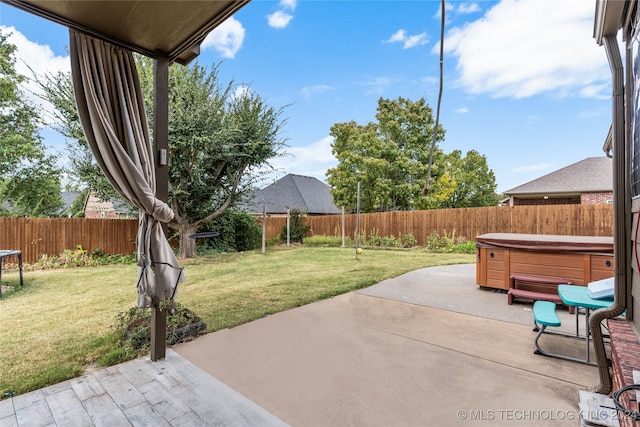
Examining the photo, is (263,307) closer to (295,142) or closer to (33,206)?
(295,142)

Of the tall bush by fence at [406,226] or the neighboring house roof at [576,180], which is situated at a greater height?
the neighboring house roof at [576,180]

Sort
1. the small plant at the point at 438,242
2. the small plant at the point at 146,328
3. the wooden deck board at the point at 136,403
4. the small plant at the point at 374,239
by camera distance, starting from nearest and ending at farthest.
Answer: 1. the wooden deck board at the point at 136,403
2. the small plant at the point at 146,328
3. the small plant at the point at 438,242
4. the small plant at the point at 374,239

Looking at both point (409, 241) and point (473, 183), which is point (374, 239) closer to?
point (409, 241)

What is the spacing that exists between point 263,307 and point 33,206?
1193cm

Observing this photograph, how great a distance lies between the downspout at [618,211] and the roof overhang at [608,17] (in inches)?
2.3

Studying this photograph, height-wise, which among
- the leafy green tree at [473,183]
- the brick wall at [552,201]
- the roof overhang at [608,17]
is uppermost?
the leafy green tree at [473,183]

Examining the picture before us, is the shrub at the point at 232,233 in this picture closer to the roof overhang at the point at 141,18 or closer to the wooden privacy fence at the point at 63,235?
the wooden privacy fence at the point at 63,235

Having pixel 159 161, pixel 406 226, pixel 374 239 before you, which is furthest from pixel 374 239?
pixel 159 161

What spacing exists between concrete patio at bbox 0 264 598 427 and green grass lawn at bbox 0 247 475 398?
0.50 m

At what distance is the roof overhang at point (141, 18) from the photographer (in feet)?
5.98

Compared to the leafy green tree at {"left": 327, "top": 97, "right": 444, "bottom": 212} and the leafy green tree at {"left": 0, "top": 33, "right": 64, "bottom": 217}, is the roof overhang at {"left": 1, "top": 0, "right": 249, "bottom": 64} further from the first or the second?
the leafy green tree at {"left": 327, "top": 97, "right": 444, "bottom": 212}

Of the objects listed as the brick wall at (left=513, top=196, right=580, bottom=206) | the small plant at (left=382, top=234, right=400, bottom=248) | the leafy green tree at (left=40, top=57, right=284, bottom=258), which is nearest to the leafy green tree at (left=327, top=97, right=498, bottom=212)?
the brick wall at (left=513, top=196, right=580, bottom=206)

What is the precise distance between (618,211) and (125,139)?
3.46 m

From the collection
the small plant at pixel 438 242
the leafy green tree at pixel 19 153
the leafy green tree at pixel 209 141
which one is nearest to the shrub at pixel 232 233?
the leafy green tree at pixel 209 141
